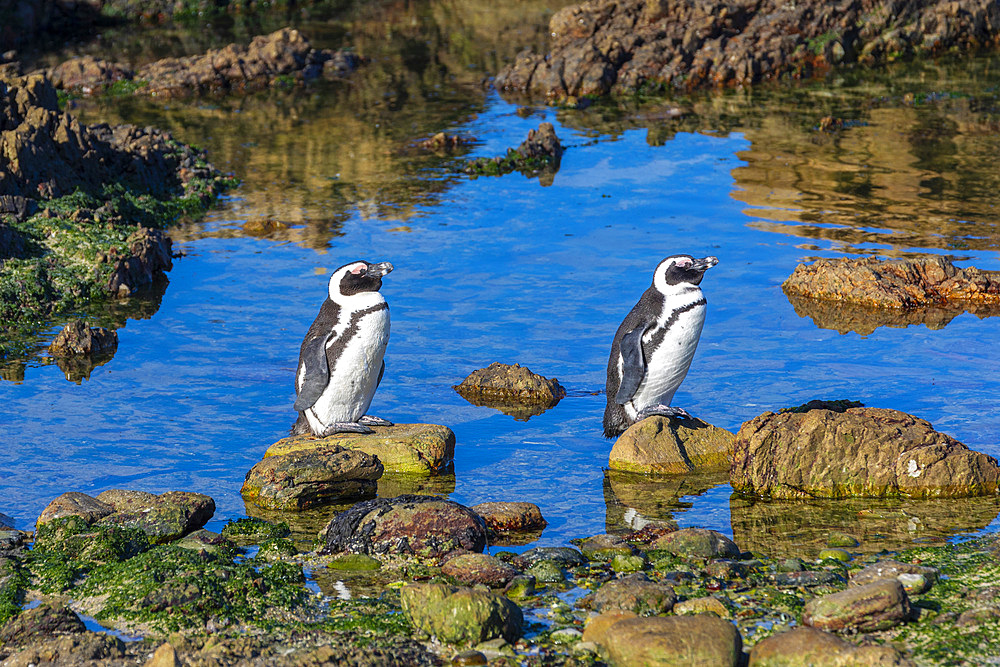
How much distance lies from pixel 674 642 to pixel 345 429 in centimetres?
421

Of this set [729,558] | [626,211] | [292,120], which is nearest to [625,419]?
[729,558]

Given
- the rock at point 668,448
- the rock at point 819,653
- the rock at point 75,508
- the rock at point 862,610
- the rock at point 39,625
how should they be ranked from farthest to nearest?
the rock at point 668,448
the rock at point 75,508
the rock at point 39,625
the rock at point 862,610
the rock at point 819,653

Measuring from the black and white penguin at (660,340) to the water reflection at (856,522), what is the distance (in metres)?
1.39

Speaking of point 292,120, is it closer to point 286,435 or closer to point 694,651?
point 286,435

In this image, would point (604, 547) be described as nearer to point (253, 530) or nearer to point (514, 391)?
point (253, 530)

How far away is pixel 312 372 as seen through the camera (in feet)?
30.4

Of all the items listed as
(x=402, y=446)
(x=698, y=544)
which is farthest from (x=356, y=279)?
(x=698, y=544)

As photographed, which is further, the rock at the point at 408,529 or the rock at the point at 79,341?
the rock at the point at 79,341

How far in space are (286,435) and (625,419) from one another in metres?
2.77

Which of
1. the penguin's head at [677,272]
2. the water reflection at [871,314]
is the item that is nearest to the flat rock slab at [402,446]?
the penguin's head at [677,272]

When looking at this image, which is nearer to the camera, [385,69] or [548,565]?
[548,565]

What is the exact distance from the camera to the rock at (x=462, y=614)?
6078 millimetres

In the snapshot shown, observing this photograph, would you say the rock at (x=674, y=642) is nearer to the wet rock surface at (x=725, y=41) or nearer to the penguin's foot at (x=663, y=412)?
the penguin's foot at (x=663, y=412)

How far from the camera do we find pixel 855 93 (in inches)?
929
